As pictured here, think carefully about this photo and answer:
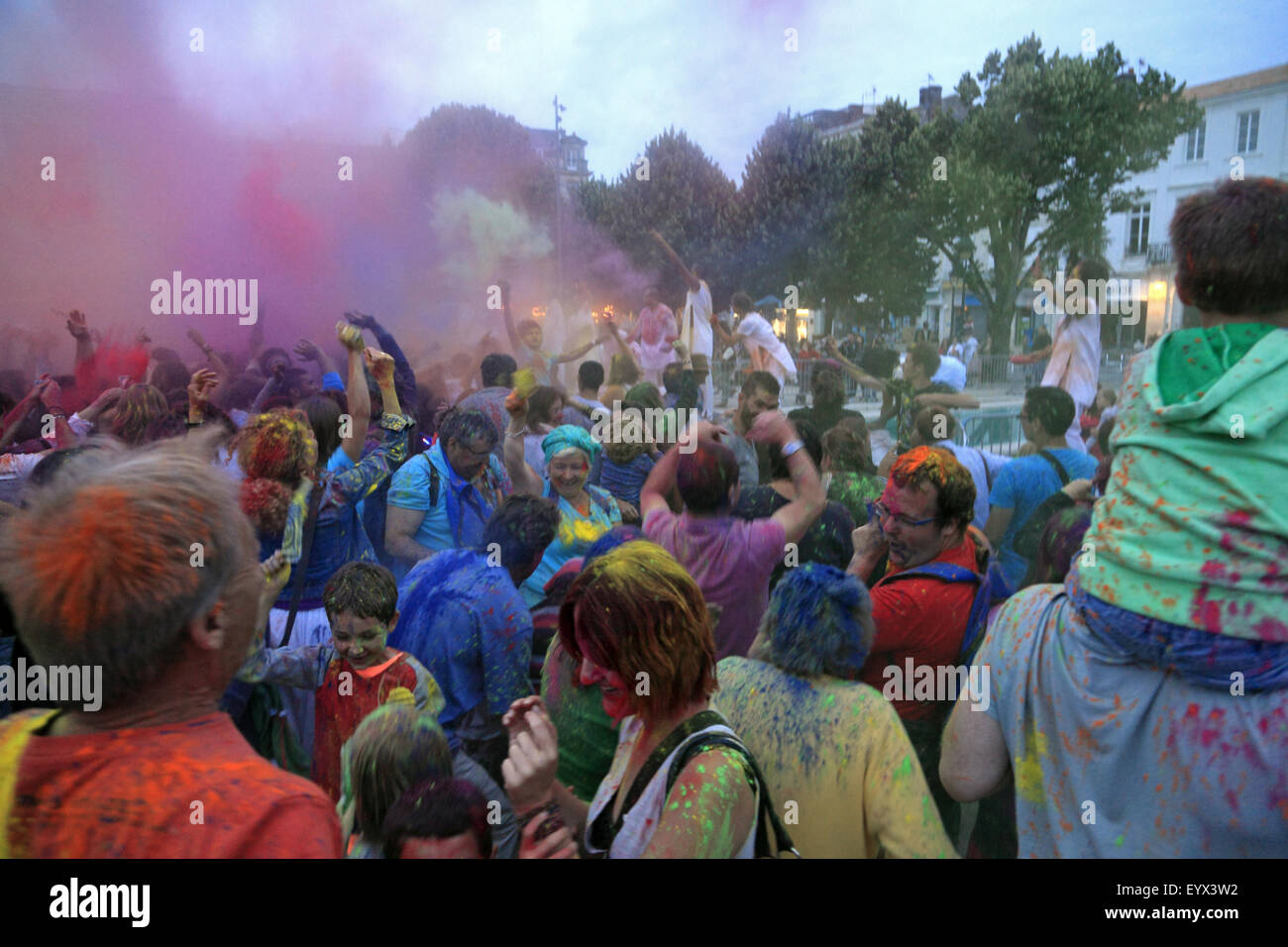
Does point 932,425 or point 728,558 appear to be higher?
point 932,425

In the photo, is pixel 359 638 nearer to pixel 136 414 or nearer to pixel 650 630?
pixel 650 630

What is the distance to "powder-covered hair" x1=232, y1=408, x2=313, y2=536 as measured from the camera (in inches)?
118

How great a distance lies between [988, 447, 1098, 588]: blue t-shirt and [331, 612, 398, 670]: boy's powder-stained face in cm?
273

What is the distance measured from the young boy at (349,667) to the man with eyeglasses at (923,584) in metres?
1.39

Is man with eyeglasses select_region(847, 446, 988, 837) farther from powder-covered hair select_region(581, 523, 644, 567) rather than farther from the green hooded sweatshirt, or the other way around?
the green hooded sweatshirt

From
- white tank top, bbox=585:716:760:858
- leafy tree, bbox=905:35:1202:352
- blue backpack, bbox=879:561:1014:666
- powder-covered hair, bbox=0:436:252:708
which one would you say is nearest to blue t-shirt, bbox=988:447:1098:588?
blue backpack, bbox=879:561:1014:666

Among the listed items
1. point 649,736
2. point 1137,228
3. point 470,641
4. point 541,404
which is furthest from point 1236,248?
point 1137,228

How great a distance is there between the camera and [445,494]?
12.5 ft

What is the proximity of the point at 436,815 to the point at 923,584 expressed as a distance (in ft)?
5.00

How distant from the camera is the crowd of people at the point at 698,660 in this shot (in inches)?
51.3

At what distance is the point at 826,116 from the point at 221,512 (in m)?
23.8
